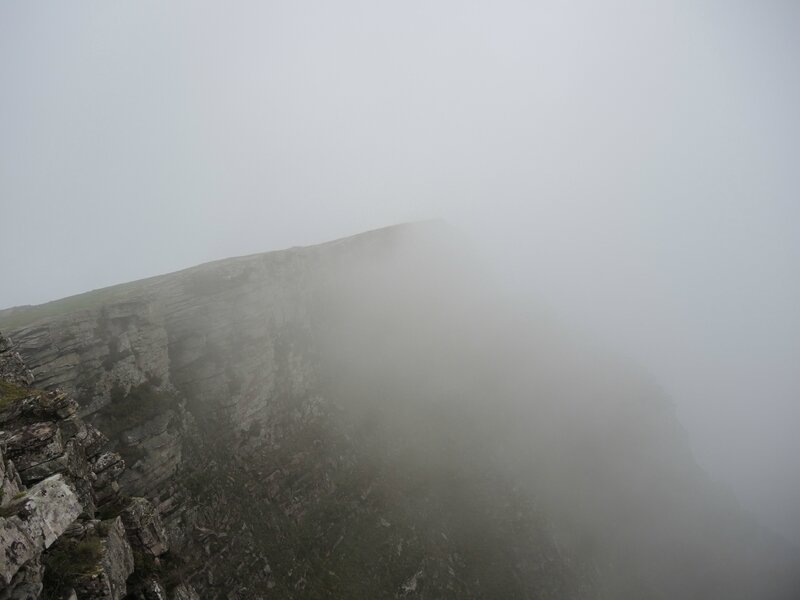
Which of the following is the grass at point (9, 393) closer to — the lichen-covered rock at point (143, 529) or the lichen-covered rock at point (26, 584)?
the lichen-covered rock at point (143, 529)

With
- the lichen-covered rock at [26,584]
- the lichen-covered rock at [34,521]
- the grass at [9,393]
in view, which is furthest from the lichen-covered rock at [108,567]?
the grass at [9,393]

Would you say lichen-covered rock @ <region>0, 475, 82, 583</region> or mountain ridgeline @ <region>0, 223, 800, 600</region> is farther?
mountain ridgeline @ <region>0, 223, 800, 600</region>

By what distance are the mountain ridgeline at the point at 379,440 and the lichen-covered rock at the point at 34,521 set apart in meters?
3.70

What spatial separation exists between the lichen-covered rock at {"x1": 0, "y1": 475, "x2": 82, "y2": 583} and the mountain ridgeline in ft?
12.1

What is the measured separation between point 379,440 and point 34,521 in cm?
3545

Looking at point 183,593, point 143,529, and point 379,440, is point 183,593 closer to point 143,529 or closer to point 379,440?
point 143,529

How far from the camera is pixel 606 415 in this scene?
64875mm

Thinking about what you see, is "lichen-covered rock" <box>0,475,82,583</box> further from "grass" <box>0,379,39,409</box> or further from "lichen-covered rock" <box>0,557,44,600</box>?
"grass" <box>0,379,39,409</box>

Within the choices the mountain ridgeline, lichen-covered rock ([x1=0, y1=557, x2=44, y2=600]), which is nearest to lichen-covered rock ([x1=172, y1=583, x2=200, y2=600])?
the mountain ridgeline

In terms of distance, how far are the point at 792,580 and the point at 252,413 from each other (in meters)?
103

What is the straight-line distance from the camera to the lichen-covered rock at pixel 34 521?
8617 millimetres

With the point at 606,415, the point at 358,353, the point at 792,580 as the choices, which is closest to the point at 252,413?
the point at 358,353

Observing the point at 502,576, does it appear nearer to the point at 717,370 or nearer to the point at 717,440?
the point at 717,440

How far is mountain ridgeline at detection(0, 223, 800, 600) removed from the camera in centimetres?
2806
